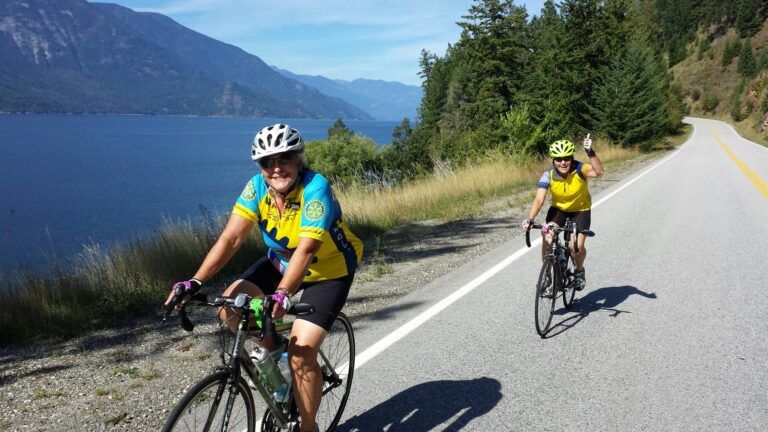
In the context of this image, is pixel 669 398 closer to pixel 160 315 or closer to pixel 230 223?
pixel 230 223

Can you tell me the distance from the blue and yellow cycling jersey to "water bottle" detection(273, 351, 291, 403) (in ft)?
1.56

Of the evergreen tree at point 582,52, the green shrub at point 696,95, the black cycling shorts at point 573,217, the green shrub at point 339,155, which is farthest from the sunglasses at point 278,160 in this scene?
the green shrub at point 696,95

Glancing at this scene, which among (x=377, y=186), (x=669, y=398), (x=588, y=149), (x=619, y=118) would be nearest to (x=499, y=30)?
(x=619, y=118)

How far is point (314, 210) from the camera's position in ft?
9.24

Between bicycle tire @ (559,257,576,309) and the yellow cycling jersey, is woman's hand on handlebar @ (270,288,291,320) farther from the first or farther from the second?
the yellow cycling jersey

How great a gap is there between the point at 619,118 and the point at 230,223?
35262mm

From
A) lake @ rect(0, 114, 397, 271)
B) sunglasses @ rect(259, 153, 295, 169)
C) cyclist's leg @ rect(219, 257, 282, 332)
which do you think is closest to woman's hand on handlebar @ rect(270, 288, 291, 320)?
cyclist's leg @ rect(219, 257, 282, 332)

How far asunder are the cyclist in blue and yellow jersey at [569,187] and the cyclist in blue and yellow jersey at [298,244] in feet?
10.4

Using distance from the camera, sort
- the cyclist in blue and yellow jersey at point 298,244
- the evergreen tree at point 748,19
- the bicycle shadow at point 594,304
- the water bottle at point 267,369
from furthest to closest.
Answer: the evergreen tree at point 748,19 < the bicycle shadow at point 594,304 < the cyclist in blue and yellow jersey at point 298,244 < the water bottle at point 267,369

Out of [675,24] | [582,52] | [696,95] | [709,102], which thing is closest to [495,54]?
[582,52]

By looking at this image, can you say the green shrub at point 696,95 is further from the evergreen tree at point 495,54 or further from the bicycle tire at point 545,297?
the bicycle tire at point 545,297

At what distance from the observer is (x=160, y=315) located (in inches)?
230

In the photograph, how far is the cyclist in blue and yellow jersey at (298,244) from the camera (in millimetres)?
2791

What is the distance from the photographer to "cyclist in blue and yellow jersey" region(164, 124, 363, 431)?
9.16 ft
